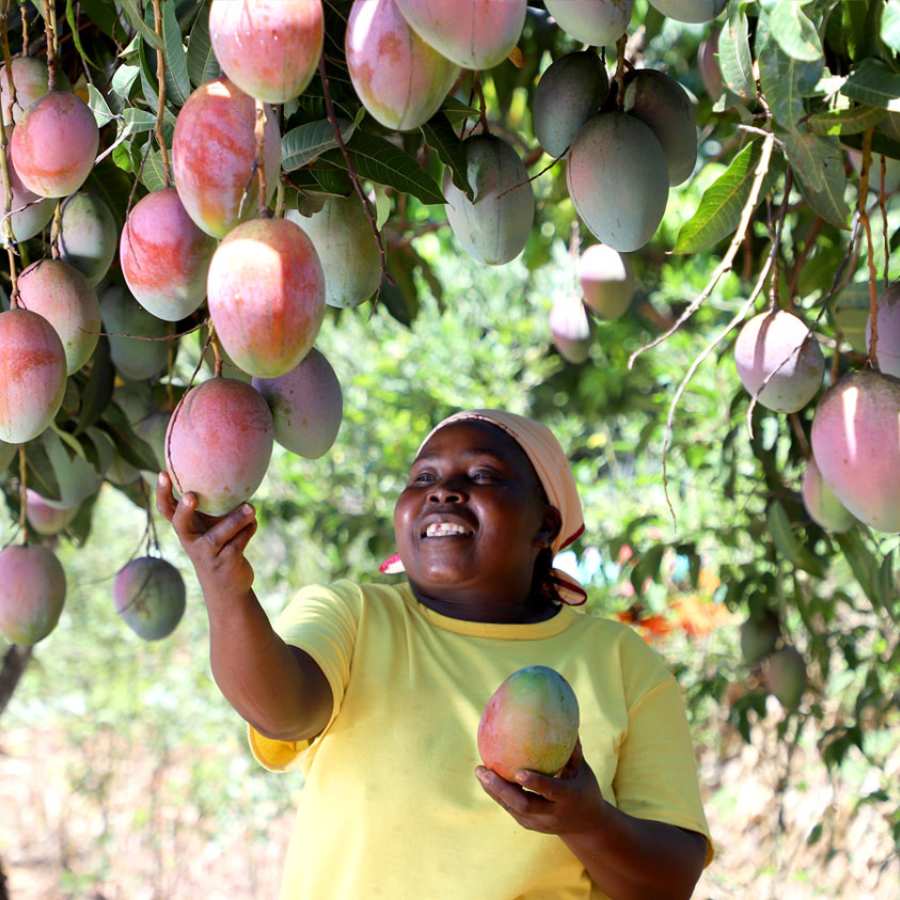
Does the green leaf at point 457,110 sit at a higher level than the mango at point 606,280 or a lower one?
higher

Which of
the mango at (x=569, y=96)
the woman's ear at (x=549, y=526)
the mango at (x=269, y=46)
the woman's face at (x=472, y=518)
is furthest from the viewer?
the woman's ear at (x=549, y=526)

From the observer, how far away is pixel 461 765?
1184mm

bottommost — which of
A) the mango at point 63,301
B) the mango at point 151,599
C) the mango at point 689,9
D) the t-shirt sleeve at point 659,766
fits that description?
the mango at point 151,599

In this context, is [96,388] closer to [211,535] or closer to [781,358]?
[211,535]

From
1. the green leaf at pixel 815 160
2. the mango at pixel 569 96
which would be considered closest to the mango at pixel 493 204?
the mango at pixel 569 96

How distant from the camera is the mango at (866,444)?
2.71ft

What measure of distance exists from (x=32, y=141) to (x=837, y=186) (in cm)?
49

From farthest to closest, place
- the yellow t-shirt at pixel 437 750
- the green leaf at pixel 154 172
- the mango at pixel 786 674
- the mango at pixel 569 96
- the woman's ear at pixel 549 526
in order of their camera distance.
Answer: the mango at pixel 786 674 → the woman's ear at pixel 549 526 → the yellow t-shirt at pixel 437 750 → the mango at pixel 569 96 → the green leaf at pixel 154 172

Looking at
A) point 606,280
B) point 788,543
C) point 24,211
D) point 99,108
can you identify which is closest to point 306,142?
point 99,108

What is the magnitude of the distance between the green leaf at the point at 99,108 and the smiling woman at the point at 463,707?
318 millimetres

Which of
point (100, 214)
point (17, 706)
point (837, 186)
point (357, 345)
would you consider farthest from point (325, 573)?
point (837, 186)

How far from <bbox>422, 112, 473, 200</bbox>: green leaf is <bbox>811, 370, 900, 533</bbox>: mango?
0.28 metres

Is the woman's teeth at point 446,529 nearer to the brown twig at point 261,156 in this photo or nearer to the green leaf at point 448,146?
the green leaf at point 448,146

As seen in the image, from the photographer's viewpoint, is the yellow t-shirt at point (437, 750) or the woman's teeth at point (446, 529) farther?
the woman's teeth at point (446, 529)
